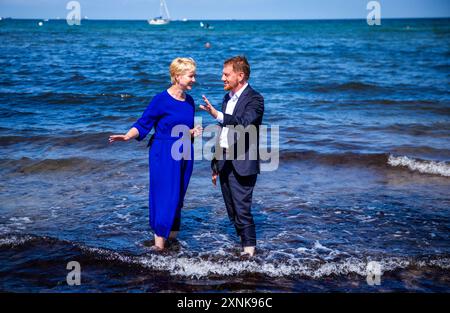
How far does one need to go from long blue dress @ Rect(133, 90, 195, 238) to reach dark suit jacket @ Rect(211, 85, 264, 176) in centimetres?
48

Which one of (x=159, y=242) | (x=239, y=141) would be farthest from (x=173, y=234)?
(x=239, y=141)

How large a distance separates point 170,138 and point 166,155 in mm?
196

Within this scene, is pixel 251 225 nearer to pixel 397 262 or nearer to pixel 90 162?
pixel 397 262

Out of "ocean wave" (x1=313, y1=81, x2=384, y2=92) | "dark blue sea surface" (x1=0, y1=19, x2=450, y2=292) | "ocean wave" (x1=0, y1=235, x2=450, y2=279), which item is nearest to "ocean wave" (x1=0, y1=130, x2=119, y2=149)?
"dark blue sea surface" (x1=0, y1=19, x2=450, y2=292)

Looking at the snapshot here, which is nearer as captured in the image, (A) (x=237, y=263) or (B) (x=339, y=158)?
(A) (x=237, y=263)

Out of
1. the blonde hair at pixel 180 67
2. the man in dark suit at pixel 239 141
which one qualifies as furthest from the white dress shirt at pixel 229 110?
the blonde hair at pixel 180 67

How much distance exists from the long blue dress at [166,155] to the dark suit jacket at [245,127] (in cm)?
48

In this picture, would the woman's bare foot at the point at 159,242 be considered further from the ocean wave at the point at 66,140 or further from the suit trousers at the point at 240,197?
the ocean wave at the point at 66,140

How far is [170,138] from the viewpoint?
5492mm

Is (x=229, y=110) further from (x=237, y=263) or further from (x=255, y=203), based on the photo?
(x=255, y=203)

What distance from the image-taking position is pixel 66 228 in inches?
264

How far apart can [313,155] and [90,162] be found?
15.4 feet

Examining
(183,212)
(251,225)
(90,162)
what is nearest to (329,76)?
(90,162)
